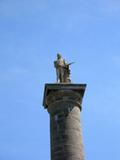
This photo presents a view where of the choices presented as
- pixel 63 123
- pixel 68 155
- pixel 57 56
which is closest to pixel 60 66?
pixel 57 56

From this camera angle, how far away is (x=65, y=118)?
21375 mm

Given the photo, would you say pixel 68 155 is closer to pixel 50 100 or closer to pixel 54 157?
pixel 54 157

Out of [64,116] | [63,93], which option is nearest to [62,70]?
[63,93]

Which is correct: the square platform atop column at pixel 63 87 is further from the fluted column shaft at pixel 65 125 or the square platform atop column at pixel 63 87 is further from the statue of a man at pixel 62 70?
the statue of a man at pixel 62 70

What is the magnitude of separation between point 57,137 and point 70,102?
79.9 inches

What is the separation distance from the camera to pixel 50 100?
22453mm

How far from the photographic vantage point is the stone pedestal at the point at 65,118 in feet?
67.2

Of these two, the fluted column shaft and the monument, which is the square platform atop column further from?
the fluted column shaft

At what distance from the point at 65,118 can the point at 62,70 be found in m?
3.54

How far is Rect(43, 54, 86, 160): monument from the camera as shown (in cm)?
2050

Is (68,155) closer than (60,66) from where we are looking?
Yes

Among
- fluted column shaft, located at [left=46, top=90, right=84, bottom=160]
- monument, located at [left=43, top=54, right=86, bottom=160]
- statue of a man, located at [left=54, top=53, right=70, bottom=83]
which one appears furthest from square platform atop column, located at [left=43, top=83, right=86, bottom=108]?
statue of a man, located at [left=54, top=53, right=70, bottom=83]

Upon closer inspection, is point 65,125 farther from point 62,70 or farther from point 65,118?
point 62,70

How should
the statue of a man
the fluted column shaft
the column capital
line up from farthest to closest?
the statue of a man < the column capital < the fluted column shaft
